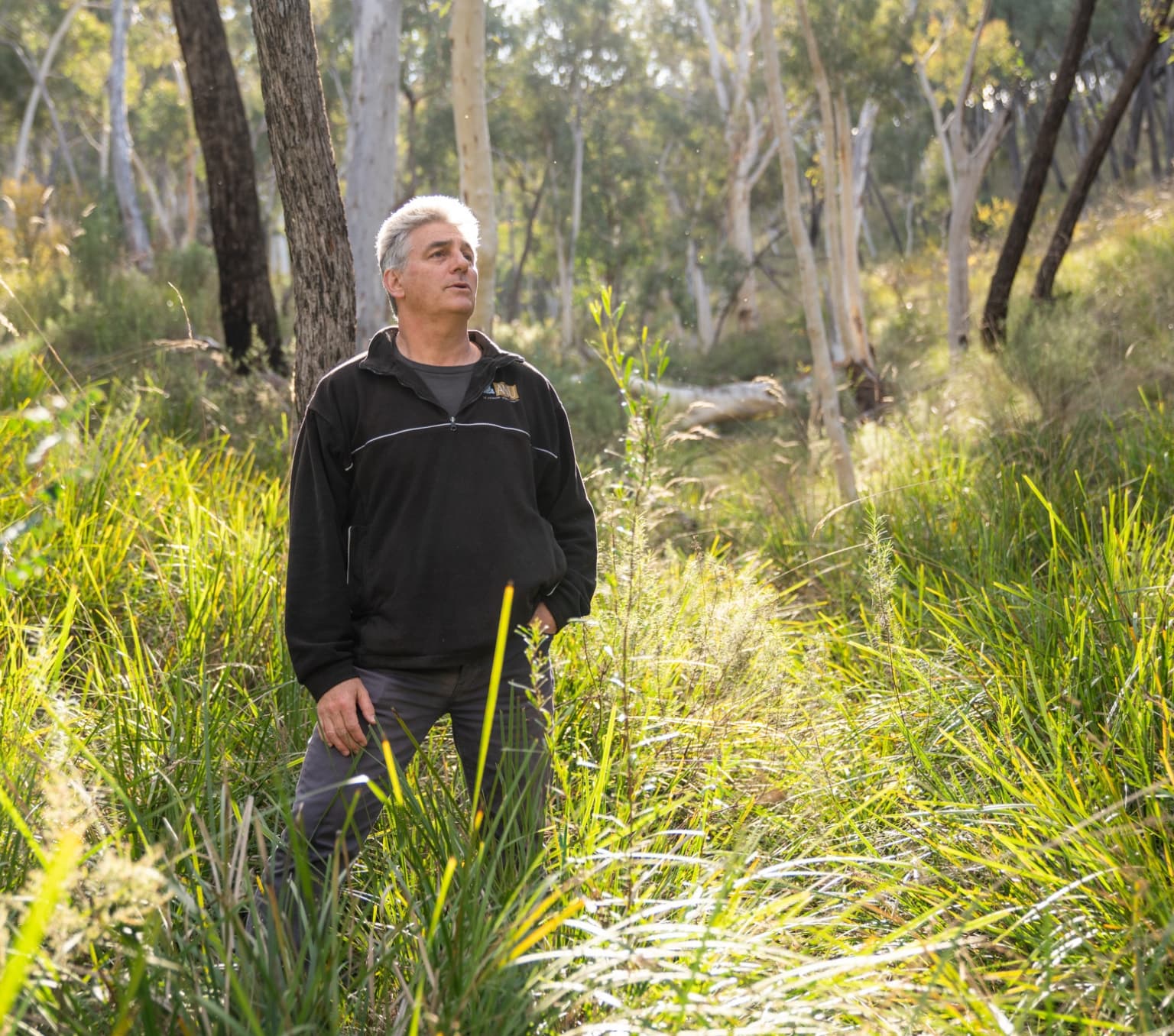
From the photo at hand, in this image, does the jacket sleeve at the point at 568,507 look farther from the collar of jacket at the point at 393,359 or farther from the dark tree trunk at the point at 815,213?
the dark tree trunk at the point at 815,213

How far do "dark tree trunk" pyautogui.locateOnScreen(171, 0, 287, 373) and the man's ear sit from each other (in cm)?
611

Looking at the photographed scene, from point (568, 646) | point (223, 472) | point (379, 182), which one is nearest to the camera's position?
point (568, 646)

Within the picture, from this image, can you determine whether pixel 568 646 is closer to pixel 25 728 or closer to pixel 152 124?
pixel 25 728

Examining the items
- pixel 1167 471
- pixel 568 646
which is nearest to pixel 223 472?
pixel 568 646

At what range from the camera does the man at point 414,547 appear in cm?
269

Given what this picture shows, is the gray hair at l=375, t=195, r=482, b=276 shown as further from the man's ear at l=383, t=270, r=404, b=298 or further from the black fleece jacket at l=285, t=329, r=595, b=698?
the black fleece jacket at l=285, t=329, r=595, b=698

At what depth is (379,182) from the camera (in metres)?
8.21

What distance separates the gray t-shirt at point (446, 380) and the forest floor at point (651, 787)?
50 centimetres

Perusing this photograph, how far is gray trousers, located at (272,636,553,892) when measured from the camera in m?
2.58

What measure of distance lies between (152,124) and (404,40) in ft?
29.7

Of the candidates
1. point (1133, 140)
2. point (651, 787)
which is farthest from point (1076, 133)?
point (651, 787)

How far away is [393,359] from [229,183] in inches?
280

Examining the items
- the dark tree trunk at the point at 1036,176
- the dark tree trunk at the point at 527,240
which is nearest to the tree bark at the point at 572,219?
the dark tree trunk at the point at 527,240

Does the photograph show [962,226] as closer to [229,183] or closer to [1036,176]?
[1036,176]
